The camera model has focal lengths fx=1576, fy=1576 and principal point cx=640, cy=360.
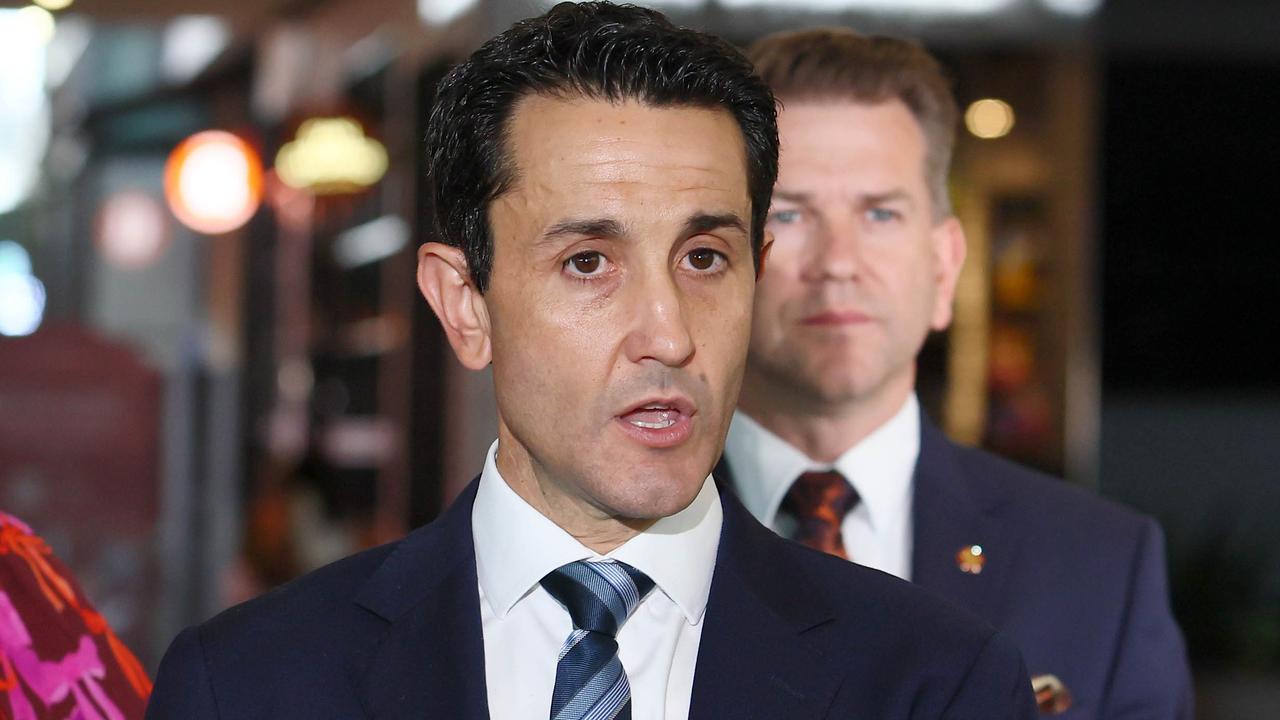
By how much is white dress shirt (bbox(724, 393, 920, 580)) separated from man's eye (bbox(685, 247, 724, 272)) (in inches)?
21.8

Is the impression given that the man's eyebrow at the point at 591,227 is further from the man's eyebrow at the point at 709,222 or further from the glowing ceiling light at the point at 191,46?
the glowing ceiling light at the point at 191,46

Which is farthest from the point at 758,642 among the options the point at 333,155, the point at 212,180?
the point at 212,180

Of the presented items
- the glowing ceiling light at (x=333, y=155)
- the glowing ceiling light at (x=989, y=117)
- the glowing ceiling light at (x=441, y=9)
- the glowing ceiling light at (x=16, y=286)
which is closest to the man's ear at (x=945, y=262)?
the glowing ceiling light at (x=441, y=9)

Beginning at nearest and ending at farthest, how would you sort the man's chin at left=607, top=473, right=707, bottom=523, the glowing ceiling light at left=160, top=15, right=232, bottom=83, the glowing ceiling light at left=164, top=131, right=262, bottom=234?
the man's chin at left=607, top=473, right=707, bottom=523 < the glowing ceiling light at left=164, top=131, right=262, bottom=234 < the glowing ceiling light at left=160, top=15, right=232, bottom=83

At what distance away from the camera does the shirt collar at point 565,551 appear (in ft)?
4.85

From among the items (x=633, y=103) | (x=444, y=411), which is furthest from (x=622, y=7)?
(x=444, y=411)

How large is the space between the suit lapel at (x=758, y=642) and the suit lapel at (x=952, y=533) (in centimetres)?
41

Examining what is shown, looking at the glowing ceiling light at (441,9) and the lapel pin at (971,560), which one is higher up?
the glowing ceiling light at (441,9)

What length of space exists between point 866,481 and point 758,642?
55cm

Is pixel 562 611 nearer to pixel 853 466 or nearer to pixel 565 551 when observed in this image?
pixel 565 551

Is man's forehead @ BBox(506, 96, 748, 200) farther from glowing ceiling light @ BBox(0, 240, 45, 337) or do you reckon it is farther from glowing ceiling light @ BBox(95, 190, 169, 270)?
glowing ceiling light @ BBox(95, 190, 169, 270)

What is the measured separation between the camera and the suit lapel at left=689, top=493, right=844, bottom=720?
4.58 ft

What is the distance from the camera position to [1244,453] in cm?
618

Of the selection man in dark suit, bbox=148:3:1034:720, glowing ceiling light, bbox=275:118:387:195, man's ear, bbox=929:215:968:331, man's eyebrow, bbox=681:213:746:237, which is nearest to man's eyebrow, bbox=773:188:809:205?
man's ear, bbox=929:215:968:331
